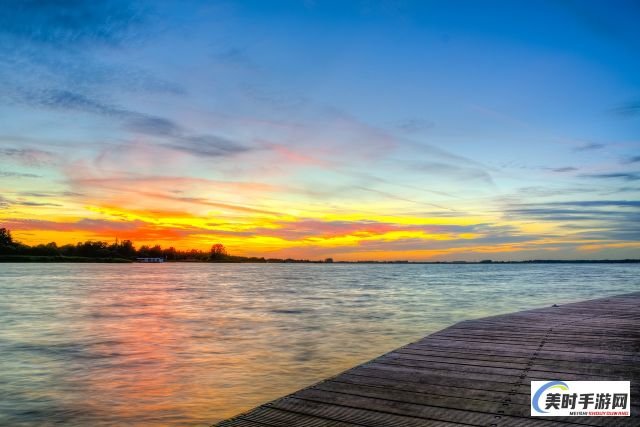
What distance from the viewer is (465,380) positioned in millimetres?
6211

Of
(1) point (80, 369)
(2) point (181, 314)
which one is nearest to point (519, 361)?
(1) point (80, 369)

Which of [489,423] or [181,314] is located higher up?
[489,423]

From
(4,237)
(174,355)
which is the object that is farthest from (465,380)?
(4,237)

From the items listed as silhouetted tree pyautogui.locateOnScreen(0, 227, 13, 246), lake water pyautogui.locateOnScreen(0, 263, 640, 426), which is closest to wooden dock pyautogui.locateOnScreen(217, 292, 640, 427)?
lake water pyautogui.locateOnScreen(0, 263, 640, 426)

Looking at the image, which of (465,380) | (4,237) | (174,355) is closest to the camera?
(465,380)

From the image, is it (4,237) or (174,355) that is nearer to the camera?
(174,355)


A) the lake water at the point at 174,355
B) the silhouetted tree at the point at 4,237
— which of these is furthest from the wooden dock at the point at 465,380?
the silhouetted tree at the point at 4,237

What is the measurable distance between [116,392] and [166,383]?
109 centimetres

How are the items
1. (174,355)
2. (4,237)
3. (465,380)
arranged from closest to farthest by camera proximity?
1. (465,380)
2. (174,355)
3. (4,237)

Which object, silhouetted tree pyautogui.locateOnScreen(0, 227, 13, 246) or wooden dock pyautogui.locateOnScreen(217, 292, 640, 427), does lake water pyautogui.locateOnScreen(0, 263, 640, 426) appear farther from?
silhouetted tree pyautogui.locateOnScreen(0, 227, 13, 246)

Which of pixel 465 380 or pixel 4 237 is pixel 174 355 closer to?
pixel 465 380

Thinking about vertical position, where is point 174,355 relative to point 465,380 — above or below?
below

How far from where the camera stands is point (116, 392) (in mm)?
9875

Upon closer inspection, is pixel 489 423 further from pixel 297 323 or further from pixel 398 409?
pixel 297 323
